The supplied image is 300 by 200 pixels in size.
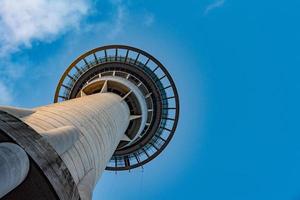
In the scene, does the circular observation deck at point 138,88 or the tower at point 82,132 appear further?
the circular observation deck at point 138,88

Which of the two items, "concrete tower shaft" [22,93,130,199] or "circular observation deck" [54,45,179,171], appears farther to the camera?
"circular observation deck" [54,45,179,171]

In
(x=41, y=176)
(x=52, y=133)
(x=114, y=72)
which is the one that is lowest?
(x=41, y=176)

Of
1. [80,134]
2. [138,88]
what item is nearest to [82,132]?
[80,134]

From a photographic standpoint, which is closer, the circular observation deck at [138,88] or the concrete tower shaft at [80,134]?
the concrete tower shaft at [80,134]

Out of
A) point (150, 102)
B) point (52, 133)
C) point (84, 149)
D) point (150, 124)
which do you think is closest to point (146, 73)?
point (150, 102)

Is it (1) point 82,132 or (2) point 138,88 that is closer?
(1) point 82,132

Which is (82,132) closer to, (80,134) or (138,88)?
(80,134)

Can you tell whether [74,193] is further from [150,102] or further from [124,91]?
[150,102]

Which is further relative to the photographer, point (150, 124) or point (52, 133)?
point (150, 124)
